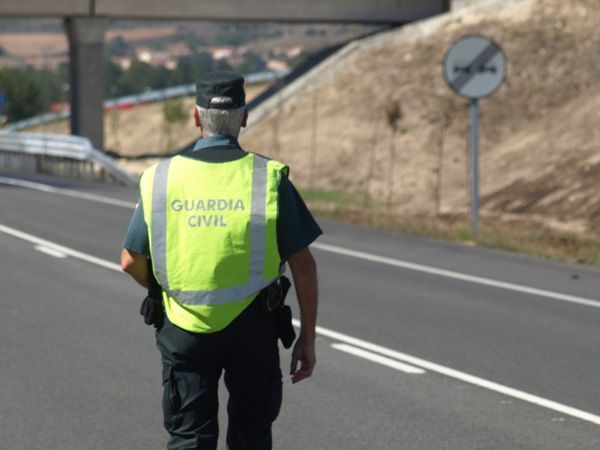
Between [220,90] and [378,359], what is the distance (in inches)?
219

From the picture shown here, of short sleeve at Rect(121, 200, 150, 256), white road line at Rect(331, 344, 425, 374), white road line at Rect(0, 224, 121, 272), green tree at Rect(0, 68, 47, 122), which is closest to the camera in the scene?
short sleeve at Rect(121, 200, 150, 256)

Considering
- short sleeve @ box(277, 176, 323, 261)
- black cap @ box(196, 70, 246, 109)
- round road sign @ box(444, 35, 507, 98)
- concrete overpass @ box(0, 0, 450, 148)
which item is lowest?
short sleeve @ box(277, 176, 323, 261)

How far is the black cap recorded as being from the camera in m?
5.09

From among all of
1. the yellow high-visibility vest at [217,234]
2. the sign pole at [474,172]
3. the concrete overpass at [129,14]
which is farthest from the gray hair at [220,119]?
the concrete overpass at [129,14]

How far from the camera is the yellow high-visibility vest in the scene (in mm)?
5062

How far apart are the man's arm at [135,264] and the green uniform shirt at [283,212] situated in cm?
8

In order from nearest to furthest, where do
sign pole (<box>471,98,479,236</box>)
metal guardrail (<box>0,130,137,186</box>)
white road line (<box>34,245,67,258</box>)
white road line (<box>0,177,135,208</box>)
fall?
1. white road line (<box>34,245,67,258</box>)
2. sign pole (<box>471,98,479,236</box>)
3. white road line (<box>0,177,135,208</box>)
4. metal guardrail (<box>0,130,137,186</box>)

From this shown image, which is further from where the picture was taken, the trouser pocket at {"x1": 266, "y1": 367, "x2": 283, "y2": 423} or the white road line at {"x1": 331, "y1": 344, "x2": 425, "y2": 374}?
the white road line at {"x1": 331, "y1": 344, "x2": 425, "y2": 374}

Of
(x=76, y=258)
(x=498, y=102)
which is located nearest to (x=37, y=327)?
(x=76, y=258)

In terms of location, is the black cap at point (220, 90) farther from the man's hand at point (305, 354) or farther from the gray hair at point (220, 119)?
the man's hand at point (305, 354)

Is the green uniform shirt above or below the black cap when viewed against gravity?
below

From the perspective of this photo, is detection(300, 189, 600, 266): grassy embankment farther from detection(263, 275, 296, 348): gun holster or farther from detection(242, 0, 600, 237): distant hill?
detection(263, 275, 296, 348): gun holster

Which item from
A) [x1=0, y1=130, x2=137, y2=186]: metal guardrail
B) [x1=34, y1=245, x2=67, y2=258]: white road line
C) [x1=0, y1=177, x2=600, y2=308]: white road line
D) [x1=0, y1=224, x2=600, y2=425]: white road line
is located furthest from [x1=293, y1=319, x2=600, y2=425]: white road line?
[x1=0, y1=130, x2=137, y2=186]: metal guardrail

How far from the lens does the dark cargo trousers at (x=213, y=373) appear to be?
5.07 m
